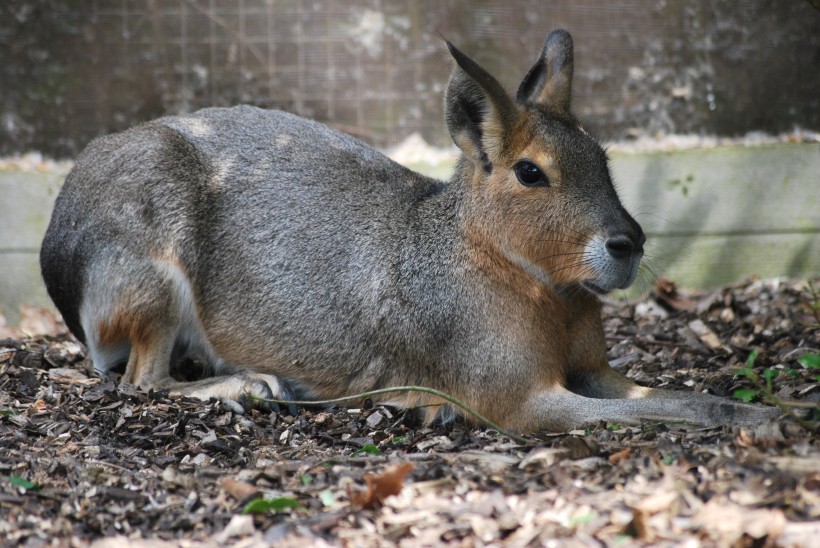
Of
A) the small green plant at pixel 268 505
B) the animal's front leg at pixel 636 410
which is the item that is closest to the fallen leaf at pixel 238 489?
the small green plant at pixel 268 505

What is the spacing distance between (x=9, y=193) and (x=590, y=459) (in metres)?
5.43

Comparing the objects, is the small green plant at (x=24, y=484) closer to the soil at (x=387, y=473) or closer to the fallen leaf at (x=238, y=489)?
the soil at (x=387, y=473)

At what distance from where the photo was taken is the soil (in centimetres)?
319

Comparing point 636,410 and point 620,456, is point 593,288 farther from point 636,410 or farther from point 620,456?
point 620,456

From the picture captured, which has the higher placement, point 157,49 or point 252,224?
point 157,49

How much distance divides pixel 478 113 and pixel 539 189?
500 millimetres

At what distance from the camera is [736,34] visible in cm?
753

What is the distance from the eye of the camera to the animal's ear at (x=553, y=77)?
5098 mm

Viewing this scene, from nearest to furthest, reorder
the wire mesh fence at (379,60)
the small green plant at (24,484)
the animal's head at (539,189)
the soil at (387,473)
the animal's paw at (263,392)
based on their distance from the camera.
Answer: the soil at (387,473) < the small green plant at (24,484) < the animal's head at (539,189) < the animal's paw at (263,392) < the wire mesh fence at (379,60)

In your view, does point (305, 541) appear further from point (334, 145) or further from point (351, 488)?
point (334, 145)

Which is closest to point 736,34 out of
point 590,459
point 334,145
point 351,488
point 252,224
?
point 334,145

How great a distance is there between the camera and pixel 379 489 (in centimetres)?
351

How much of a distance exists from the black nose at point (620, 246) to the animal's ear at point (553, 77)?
84cm

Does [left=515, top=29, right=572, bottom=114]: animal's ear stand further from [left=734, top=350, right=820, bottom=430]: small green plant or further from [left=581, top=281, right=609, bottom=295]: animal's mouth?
Result: [left=734, top=350, right=820, bottom=430]: small green plant
